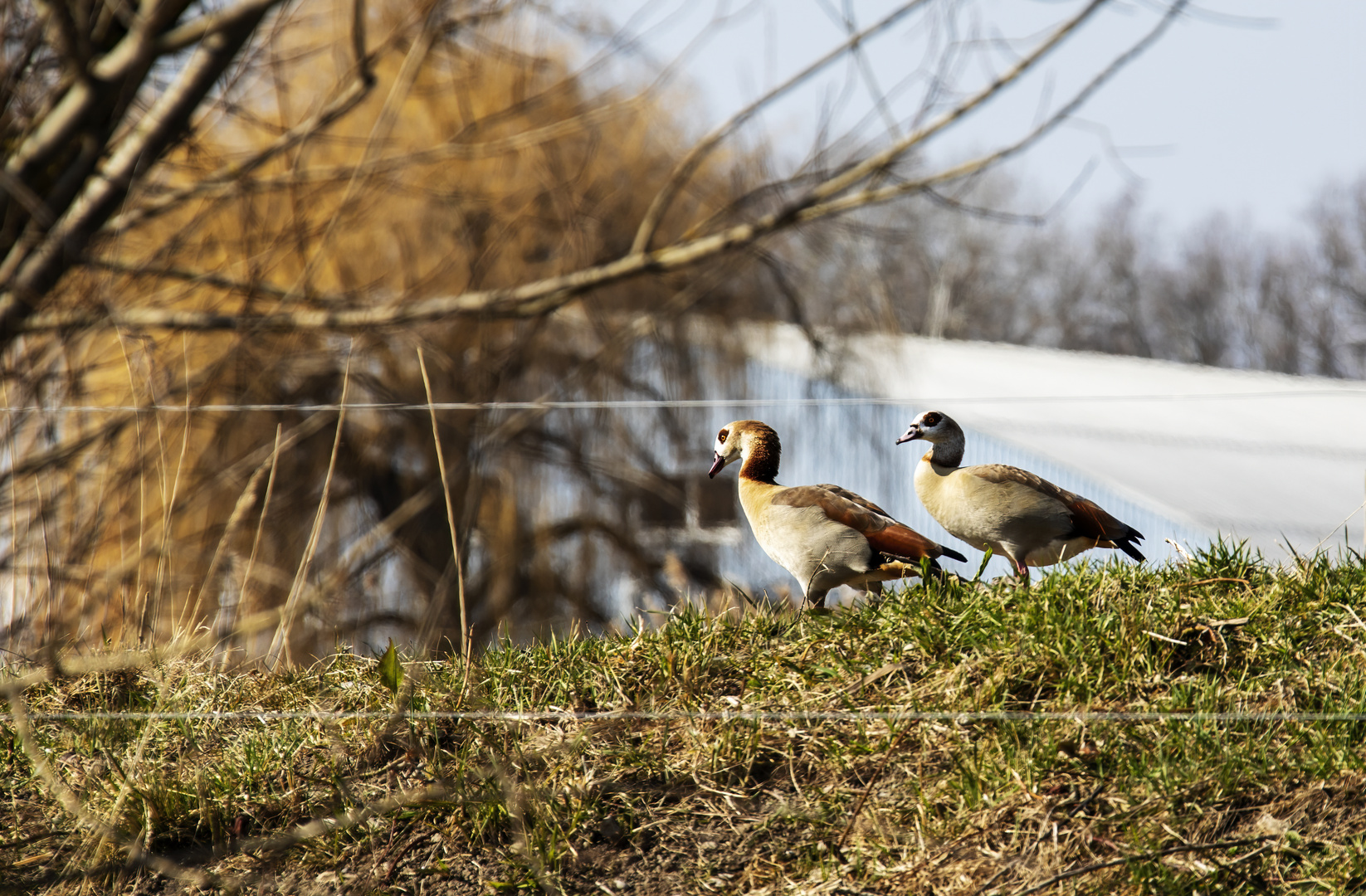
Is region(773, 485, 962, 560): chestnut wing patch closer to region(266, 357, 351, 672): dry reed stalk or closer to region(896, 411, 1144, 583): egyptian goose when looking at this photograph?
region(896, 411, 1144, 583): egyptian goose

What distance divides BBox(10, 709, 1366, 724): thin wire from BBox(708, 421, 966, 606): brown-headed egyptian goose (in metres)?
0.37

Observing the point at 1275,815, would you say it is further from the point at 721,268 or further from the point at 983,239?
the point at 983,239

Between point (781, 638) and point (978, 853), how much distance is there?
2.80 ft

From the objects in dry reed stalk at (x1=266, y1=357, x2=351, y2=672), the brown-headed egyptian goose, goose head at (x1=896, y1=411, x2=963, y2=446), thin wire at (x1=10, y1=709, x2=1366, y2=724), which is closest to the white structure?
goose head at (x1=896, y1=411, x2=963, y2=446)

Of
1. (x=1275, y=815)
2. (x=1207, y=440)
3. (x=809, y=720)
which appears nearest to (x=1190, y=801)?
(x=1275, y=815)

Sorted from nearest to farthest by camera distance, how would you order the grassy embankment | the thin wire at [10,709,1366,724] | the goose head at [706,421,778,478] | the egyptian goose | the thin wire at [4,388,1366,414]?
the grassy embankment → the thin wire at [10,709,1366,724] → the egyptian goose → the goose head at [706,421,778,478] → the thin wire at [4,388,1366,414]

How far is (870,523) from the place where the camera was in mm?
2887

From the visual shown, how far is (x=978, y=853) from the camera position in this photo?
7.86ft

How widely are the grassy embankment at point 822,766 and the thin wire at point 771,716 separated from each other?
0.02m

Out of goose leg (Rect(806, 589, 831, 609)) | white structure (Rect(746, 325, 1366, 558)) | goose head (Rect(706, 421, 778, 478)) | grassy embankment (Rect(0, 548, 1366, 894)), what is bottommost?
white structure (Rect(746, 325, 1366, 558))

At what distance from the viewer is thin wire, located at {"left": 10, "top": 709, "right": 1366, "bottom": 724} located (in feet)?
8.21

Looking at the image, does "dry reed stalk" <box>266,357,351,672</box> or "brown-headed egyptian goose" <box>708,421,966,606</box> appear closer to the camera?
"brown-headed egyptian goose" <box>708,421,966,606</box>

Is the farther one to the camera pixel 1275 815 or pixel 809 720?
pixel 809 720

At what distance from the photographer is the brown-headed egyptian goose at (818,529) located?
288 cm
